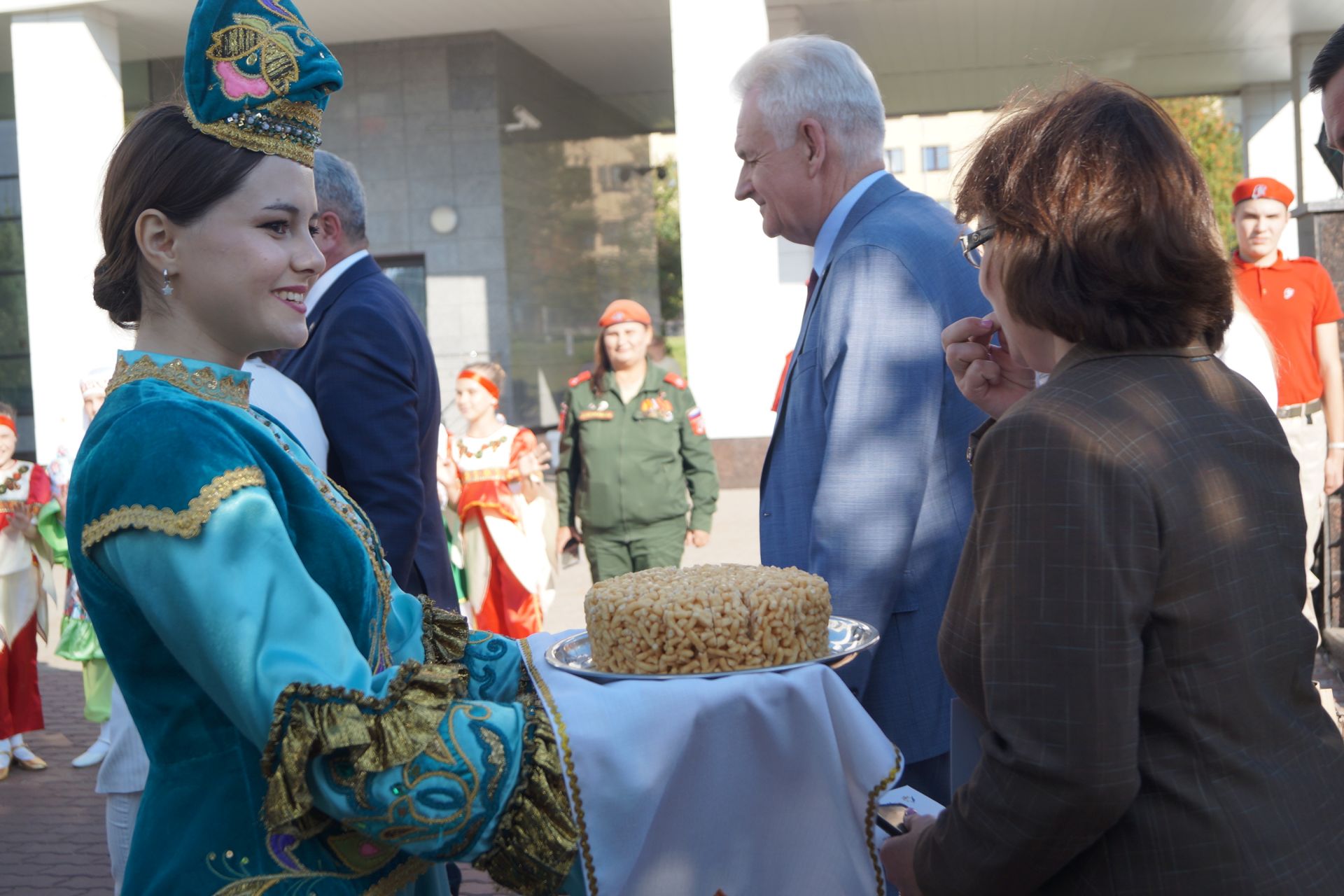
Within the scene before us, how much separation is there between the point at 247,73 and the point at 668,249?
48692mm

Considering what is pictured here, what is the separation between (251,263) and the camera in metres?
2.02

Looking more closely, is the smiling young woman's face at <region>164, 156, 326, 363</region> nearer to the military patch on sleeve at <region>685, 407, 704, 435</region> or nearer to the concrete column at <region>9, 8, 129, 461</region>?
the military patch on sleeve at <region>685, 407, 704, 435</region>

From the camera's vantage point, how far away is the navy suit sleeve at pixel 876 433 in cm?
286

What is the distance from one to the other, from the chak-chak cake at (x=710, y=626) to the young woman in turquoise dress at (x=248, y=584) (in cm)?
18

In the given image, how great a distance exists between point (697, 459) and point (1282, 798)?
6.22 m

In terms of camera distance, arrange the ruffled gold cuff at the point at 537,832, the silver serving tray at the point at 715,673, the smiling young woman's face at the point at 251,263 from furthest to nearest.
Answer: the smiling young woman's face at the point at 251,263
the silver serving tray at the point at 715,673
the ruffled gold cuff at the point at 537,832

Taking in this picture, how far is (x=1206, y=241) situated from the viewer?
1655mm

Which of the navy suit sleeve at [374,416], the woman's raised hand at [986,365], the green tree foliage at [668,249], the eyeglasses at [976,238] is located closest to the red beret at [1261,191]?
the navy suit sleeve at [374,416]

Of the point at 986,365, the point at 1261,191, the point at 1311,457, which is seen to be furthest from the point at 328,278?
the point at 1311,457

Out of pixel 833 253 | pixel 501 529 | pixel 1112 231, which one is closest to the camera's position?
pixel 1112 231

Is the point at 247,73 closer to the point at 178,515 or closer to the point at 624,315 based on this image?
the point at 178,515

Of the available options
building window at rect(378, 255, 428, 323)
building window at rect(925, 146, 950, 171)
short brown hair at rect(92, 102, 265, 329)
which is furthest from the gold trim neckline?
building window at rect(925, 146, 950, 171)

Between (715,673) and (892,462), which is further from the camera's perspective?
(892,462)

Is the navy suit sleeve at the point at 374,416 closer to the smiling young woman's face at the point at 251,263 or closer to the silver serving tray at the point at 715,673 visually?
the silver serving tray at the point at 715,673
